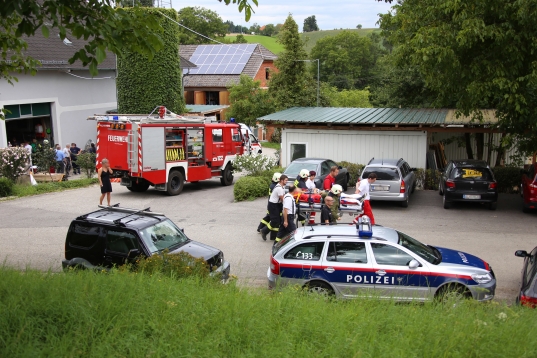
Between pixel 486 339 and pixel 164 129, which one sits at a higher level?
pixel 164 129

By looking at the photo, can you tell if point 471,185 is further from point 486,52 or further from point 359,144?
point 359,144

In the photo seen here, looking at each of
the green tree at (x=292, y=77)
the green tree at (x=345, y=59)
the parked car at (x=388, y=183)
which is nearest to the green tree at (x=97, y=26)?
the parked car at (x=388, y=183)

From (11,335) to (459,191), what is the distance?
47.7ft

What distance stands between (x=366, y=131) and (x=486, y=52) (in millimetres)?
7276

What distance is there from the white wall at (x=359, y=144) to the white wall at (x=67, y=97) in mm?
14108

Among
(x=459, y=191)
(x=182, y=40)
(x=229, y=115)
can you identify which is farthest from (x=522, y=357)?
(x=182, y=40)

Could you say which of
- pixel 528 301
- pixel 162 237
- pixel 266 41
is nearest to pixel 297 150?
pixel 162 237

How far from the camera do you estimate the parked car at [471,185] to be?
17.0m

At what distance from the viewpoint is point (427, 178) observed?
2133 cm

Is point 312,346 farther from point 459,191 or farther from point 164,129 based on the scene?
point 164,129

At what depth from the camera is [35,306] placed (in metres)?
5.93

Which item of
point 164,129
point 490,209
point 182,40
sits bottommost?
point 490,209

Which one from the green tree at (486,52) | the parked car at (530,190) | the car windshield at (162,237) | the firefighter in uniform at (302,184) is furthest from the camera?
the parked car at (530,190)

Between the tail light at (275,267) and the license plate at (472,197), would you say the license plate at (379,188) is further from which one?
the tail light at (275,267)
